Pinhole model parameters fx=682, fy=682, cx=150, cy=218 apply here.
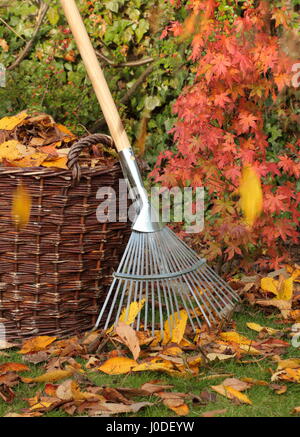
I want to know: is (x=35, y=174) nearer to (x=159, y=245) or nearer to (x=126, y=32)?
(x=159, y=245)

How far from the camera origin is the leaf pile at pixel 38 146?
8.45 ft

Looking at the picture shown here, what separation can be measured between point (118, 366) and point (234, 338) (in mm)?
492

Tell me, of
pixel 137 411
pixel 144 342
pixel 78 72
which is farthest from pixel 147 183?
pixel 137 411

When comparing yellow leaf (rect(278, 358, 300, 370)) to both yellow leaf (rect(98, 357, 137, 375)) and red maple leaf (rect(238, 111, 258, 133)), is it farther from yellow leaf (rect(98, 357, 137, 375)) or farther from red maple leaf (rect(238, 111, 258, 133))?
red maple leaf (rect(238, 111, 258, 133))

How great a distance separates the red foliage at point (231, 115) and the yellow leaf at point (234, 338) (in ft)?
1.65

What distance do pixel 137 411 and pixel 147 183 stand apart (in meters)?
2.17

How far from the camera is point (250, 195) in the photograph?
2.95m

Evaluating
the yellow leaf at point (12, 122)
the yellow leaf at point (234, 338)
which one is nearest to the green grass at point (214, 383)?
the yellow leaf at point (234, 338)

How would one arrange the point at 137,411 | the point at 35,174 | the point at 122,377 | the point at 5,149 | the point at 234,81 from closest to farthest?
the point at 137,411
the point at 122,377
the point at 35,174
the point at 5,149
the point at 234,81

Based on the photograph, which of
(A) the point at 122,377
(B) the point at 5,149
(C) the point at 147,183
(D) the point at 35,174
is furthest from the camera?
(C) the point at 147,183

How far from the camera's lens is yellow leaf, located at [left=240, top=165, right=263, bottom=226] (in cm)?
291

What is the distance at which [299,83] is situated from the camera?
3.16 m

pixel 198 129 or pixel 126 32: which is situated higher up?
pixel 126 32

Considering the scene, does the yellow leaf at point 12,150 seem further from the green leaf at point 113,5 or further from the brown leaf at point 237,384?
the green leaf at point 113,5
